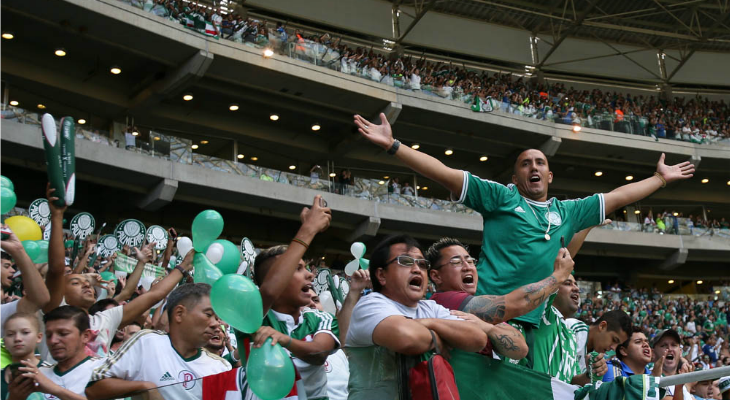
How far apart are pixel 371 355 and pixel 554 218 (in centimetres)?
162

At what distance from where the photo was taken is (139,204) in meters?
20.2

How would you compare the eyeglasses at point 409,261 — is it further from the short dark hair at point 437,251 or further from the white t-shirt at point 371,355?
the short dark hair at point 437,251

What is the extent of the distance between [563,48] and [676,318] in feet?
42.4

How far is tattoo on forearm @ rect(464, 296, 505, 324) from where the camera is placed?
10.6 feet

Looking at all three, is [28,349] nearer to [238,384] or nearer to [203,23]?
[238,384]

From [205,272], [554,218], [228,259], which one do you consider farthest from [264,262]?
[228,259]

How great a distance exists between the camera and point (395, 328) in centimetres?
273

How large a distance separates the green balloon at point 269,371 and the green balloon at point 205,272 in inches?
42.5

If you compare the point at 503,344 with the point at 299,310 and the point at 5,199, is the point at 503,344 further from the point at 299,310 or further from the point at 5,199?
the point at 5,199

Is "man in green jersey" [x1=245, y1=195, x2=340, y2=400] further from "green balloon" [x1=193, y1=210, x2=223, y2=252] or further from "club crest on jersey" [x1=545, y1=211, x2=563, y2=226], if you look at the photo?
"green balloon" [x1=193, y1=210, x2=223, y2=252]

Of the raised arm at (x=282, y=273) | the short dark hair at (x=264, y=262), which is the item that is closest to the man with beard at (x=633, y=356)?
the short dark hair at (x=264, y=262)

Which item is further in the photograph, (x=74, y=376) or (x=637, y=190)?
(x=637, y=190)

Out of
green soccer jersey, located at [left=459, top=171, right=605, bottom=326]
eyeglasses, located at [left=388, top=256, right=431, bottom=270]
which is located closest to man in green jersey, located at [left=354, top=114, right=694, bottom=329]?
green soccer jersey, located at [left=459, top=171, right=605, bottom=326]

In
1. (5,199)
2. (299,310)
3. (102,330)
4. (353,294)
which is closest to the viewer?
(299,310)
